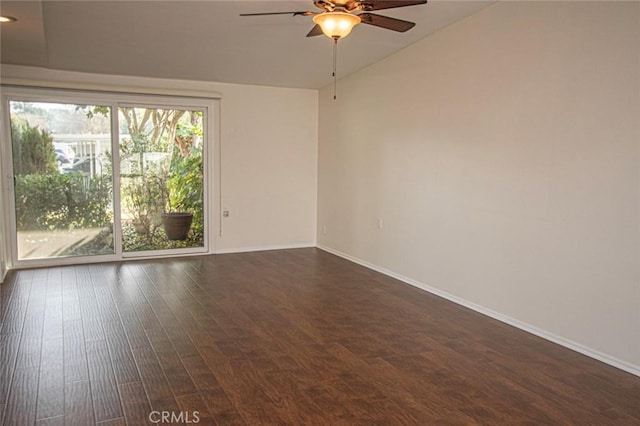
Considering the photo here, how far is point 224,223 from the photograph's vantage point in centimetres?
647

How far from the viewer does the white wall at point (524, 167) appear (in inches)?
114

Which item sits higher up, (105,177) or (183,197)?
(105,177)

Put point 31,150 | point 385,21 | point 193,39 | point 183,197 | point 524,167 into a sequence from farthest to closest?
point 183,197
point 31,150
point 193,39
point 524,167
point 385,21

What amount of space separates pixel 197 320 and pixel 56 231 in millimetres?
2963

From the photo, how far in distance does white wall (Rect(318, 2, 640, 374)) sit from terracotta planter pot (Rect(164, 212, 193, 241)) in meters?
2.72

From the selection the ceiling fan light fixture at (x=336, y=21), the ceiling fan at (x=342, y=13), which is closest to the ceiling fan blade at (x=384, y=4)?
the ceiling fan at (x=342, y=13)

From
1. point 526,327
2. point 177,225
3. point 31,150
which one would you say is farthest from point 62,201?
point 526,327

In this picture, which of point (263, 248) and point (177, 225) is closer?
point (177, 225)

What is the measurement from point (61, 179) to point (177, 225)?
1504mm

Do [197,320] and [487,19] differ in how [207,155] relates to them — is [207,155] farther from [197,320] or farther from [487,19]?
[487,19]

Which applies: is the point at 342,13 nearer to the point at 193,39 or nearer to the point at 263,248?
the point at 193,39

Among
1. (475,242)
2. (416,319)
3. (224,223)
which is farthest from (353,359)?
(224,223)

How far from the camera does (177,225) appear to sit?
6312 mm

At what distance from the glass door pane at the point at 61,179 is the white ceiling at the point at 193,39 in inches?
23.7
